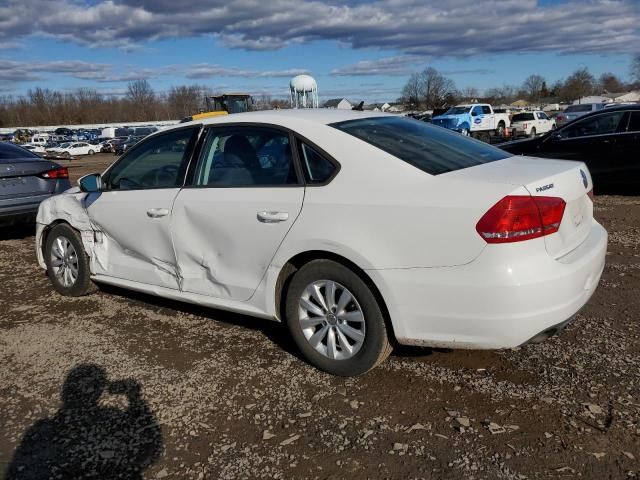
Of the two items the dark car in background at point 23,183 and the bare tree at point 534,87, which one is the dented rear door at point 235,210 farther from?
the bare tree at point 534,87

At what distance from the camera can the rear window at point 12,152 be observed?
7891 millimetres

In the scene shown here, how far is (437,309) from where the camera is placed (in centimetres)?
303

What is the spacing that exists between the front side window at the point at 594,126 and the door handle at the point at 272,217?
7.73 metres

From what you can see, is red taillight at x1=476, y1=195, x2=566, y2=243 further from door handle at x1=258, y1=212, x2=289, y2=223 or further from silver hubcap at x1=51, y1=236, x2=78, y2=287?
silver hubcap at x1=51, y1=236, x2=78, y2=287

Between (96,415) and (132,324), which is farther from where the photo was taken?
(132,324)

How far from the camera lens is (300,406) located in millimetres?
3238

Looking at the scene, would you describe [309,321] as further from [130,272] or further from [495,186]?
[130,272]

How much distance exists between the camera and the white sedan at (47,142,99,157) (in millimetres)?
45250

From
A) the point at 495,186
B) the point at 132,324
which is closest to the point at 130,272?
the point at 132,324

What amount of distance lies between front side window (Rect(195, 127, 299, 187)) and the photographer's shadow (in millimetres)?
1502

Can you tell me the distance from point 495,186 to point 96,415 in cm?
252

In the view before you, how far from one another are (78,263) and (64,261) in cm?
27

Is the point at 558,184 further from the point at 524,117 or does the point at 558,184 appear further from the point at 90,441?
the point at 524,117

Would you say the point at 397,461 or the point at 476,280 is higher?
the point at 476,280
